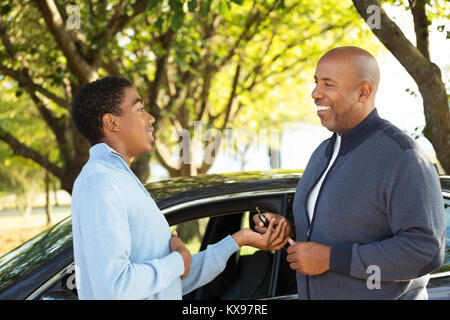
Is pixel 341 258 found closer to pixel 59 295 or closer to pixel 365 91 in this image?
pixel 365 91

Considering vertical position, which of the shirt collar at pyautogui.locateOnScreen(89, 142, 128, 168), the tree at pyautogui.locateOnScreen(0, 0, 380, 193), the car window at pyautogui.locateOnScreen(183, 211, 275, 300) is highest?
the tree at pyautogui.locateOnScreen(0, 0, 380, 193)

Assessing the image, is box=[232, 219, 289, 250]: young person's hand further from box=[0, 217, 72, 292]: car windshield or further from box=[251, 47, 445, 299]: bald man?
box=[0, 217, 72, 292]: car windshield

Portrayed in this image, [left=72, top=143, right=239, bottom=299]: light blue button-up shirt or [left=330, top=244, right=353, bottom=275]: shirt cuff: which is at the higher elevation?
[left=72, top=143, right=239, bottom=299]: light blue button-up shirt

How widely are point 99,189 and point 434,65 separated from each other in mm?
2763

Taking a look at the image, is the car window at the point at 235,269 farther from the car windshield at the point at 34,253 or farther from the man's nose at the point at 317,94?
the man's nose at the point at 317,94

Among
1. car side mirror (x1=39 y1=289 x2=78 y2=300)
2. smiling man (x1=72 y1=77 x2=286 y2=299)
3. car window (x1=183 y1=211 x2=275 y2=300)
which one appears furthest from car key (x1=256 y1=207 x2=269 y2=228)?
car window (x1=183 y1=211 x2=275 y2=300)

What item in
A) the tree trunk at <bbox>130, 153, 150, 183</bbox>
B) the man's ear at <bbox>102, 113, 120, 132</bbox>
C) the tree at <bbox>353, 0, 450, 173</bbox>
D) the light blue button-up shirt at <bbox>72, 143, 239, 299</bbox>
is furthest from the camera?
the tree trunk at <bbox>130, 153, 150, 183</bbox>

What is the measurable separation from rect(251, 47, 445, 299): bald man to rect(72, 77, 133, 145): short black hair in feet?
2.68

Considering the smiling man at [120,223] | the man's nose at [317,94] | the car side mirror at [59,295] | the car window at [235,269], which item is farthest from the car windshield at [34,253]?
the man's nose at [317,94]

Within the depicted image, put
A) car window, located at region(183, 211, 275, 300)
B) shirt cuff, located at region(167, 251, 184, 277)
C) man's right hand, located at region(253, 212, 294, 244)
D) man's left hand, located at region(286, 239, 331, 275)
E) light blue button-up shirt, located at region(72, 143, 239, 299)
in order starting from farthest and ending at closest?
car window, located at region(183, 211, 275, 300) → man's right hand, located at region(253, 212, 294, 244) → man's left hand, located at region(286, 239, 331, 275) → shirt cuff, located at region(167, 251, 184, 277) → light blue button-up shirt, located at region(72, 143, 239, 299)

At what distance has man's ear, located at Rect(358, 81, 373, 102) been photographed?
2152 millimetres

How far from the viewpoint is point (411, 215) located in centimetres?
187

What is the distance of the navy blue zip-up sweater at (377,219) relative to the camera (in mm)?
1884

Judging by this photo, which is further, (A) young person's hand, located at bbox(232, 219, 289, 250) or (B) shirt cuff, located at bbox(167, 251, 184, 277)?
(A) young person's hand, located at bbox(232, 219, 289, 250)
